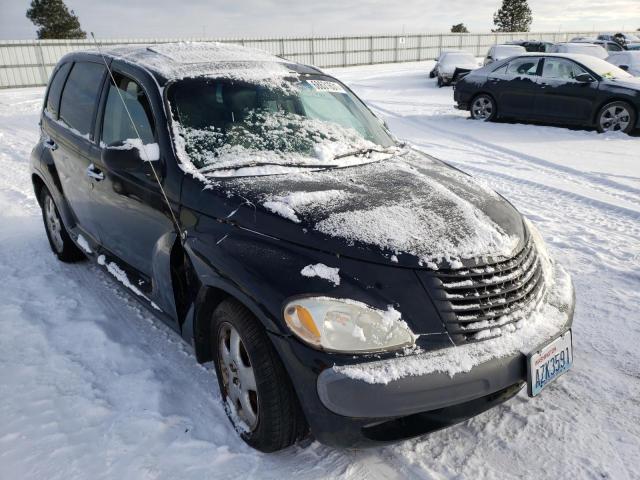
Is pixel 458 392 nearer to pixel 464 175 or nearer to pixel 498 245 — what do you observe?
pixel 498 245

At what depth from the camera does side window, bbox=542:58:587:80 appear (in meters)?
10.2

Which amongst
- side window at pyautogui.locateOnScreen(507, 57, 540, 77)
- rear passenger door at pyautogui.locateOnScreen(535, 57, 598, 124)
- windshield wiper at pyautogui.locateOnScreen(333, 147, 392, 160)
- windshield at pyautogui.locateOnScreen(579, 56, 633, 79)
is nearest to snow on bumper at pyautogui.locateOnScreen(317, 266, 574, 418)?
windshield wiper at pyautogui.locateOnScreen(333, 147, 392, 160)

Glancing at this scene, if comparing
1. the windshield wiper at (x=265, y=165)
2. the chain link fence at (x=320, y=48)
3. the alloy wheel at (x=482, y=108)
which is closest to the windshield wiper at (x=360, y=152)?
the windshield wiper at (x=265, y=165)

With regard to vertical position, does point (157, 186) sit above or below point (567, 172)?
above

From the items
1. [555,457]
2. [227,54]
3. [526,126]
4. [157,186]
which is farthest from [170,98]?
[526,126]

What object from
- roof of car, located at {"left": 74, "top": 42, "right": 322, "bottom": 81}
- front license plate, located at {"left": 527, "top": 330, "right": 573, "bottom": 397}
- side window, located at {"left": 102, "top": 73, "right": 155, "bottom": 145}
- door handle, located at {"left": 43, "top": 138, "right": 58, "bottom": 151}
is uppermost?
roof of car, located at {"left": 74, "top": 42, "right": 322, "bottom": 81}

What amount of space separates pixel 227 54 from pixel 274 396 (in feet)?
7.88

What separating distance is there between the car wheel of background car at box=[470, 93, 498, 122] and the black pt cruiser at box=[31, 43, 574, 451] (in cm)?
870

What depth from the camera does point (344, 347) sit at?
2023 millimetres

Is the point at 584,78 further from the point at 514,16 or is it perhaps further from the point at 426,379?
the point at 514,16

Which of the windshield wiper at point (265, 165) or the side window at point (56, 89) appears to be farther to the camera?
the side window at point (56, 89)

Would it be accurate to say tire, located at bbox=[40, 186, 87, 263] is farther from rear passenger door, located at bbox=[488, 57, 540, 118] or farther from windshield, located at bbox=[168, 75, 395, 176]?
rear passenger door, located at bbox=[488, 57, 540, 118]

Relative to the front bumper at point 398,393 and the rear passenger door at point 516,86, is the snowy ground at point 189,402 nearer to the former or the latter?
the front bumper at point 398,393

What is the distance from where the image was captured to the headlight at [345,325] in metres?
2.03
